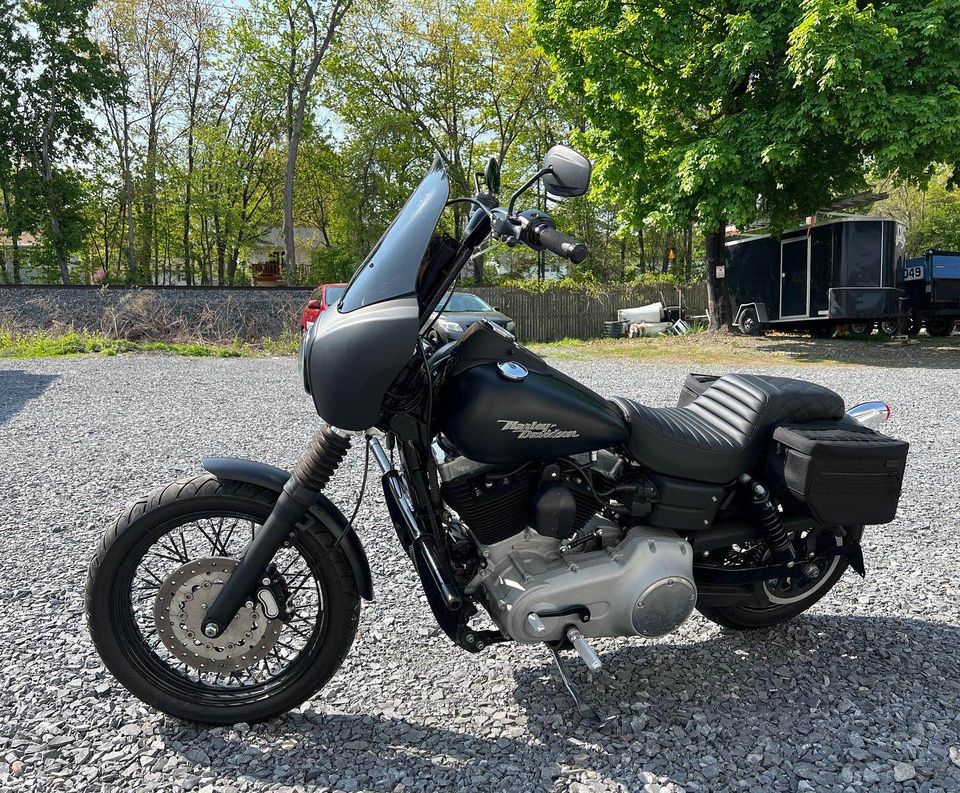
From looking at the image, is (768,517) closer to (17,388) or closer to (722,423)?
(722,423)

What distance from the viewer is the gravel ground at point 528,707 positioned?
2.00m

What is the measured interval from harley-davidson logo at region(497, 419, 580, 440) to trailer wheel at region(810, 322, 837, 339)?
661 inches

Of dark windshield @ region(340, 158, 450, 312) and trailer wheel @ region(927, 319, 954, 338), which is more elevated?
dark windshield @ region(340, 158, 450, 312)

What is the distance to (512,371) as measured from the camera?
203 centimetres

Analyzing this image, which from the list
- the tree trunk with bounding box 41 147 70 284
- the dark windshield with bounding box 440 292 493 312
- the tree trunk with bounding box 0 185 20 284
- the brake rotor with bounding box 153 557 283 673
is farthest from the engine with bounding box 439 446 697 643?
the tree trunk with bounding box 0 185 20 284

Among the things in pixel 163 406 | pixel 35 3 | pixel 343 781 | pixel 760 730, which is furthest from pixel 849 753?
pixel 35 3

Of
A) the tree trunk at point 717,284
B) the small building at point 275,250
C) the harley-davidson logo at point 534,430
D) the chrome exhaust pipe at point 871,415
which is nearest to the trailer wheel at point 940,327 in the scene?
the tree trunk at point 717,284

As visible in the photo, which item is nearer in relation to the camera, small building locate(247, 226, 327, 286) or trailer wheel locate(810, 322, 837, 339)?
trailer wheel locate(810, 322, 837, 339)

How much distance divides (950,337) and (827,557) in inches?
693

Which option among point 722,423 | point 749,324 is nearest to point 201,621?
point 722,423

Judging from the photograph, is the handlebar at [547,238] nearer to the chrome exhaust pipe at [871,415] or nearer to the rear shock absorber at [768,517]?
the rear shock absorber at [768,517]

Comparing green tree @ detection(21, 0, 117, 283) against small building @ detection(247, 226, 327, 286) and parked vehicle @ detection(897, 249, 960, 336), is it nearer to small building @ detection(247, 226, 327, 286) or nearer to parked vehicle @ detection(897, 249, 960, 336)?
small building @ detection(247, 226, 327, 286)

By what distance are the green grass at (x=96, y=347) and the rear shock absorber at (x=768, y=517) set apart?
1281 centimetres

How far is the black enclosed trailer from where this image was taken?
14961mm
